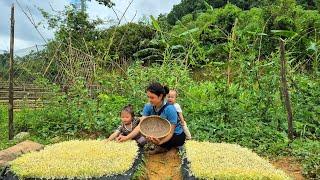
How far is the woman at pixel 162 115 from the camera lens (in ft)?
19.9

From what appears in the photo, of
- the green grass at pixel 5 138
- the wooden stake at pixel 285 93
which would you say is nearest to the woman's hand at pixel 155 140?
the wooden stake at pixel 285 93

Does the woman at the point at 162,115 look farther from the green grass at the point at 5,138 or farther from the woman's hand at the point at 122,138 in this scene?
the green grass at the point at 5,138

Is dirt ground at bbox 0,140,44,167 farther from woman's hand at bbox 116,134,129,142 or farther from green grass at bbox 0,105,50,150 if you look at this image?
green grass at bbox 0,105,50,150

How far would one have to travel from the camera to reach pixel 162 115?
20.6 ft

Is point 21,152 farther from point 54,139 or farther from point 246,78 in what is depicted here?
point 246,78

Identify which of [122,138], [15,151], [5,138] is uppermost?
[122,138]

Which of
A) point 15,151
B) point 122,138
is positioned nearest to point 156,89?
point 122,138

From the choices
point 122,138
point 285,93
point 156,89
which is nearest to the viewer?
point 156,89

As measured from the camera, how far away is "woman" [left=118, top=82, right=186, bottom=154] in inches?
238

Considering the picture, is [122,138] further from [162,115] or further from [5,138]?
[5,138]

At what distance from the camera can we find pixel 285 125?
7461mm

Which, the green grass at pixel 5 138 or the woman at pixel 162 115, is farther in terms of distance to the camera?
the green grass at pixel 5 138

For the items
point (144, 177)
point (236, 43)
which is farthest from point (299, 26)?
point (144, 177)

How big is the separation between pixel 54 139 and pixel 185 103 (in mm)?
2447
